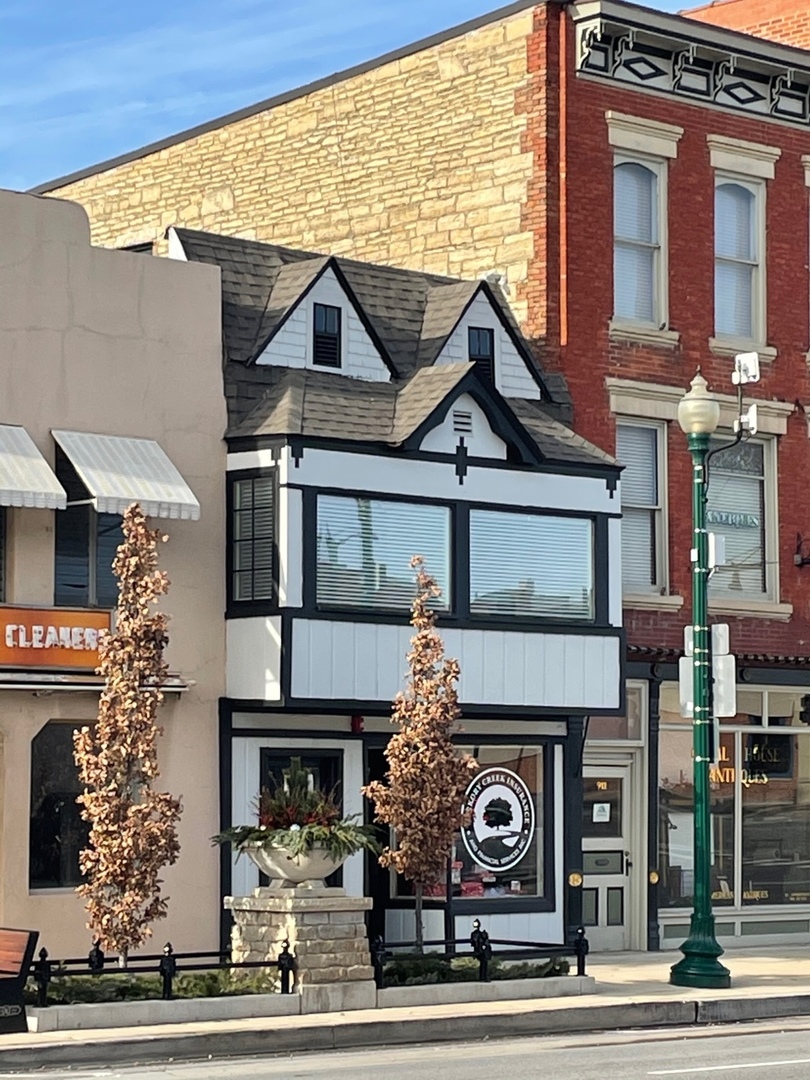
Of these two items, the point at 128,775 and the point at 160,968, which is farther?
the point at 128,775

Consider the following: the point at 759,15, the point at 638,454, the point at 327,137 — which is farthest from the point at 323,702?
the point at 759,15

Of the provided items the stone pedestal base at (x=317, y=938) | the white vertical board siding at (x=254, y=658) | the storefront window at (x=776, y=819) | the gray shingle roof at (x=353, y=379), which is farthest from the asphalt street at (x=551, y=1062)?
the storefront window at (x=776, y=819)

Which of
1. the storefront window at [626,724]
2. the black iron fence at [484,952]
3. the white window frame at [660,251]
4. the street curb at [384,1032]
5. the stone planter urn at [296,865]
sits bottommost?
the street curb at [384,1032]

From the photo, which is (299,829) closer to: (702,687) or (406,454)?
(702,687)

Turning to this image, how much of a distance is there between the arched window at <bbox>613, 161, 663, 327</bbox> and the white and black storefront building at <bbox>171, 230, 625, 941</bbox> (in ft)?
6.51

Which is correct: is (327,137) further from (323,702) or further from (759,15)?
(323,702)

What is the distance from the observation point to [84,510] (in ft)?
71.4

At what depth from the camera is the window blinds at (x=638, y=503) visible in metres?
26.7

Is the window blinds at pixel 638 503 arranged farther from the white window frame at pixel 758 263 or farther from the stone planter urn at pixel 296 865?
the stone planter urn at pixel 296 865

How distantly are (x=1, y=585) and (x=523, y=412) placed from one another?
7.11 m

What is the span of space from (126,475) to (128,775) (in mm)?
3723

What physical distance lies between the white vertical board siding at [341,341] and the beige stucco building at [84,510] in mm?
1018

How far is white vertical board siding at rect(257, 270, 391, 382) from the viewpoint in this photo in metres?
23.8

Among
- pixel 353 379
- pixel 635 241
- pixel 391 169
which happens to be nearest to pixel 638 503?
pixel 635 241
